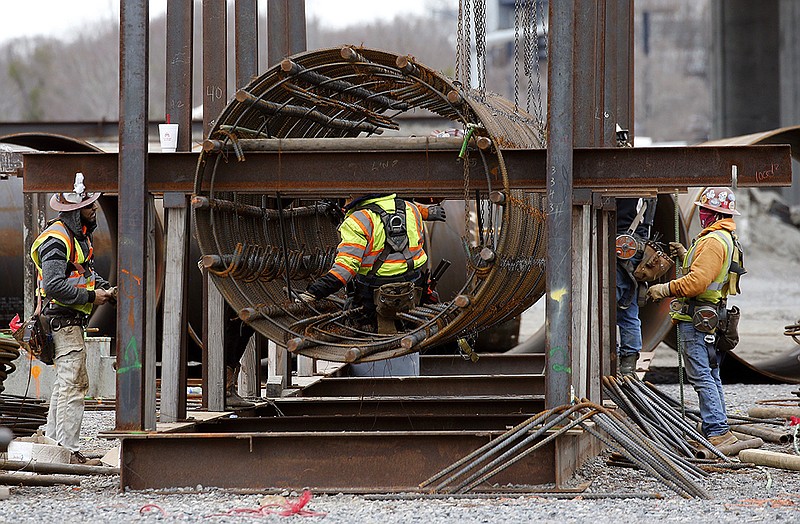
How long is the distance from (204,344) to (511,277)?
228 centimetres

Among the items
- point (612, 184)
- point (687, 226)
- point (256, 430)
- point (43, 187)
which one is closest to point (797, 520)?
point (612, 184)

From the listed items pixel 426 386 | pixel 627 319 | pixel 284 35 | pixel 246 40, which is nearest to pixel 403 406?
pixel 426 386

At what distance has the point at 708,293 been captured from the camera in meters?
9.16

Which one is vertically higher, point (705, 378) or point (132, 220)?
point (132, 220)

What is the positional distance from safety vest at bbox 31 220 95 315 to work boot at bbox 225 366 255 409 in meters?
1.17

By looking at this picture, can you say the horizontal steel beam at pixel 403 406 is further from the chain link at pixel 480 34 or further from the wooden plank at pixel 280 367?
the chain link at pixel 480 34

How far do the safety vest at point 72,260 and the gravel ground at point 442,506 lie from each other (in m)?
1.43

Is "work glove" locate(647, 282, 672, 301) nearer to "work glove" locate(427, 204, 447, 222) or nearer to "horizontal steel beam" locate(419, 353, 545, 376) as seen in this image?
"work glove" locate(427, 204, 447, 222)

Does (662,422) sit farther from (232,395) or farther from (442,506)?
(232,395)

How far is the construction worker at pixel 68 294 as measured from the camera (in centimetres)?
848

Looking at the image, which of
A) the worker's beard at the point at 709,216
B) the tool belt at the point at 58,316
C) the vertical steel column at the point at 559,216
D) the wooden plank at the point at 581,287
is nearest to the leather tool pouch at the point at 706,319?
the worker's beard at the point at 709,216

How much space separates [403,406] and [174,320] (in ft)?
7.58

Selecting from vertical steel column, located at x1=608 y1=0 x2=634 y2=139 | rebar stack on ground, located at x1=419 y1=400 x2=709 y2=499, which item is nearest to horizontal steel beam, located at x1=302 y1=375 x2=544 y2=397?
vertical steel column, located at x1=608 y1=0 x2=634 y2=139

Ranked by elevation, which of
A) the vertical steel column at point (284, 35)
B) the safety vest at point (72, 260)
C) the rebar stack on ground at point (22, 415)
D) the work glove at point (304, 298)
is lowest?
the rebar stack on ground at point (22, 415)
